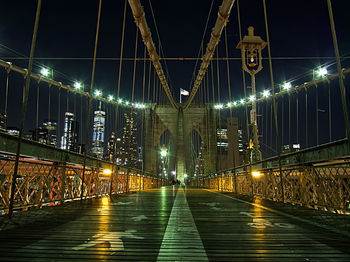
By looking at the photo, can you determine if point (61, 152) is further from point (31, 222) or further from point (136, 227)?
point (136, 227)

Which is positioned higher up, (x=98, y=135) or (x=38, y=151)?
(x=98, y=135)

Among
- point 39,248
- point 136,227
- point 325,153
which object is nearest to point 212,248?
point 136,227

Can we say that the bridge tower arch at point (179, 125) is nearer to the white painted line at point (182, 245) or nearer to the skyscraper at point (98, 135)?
the white painted line at point (182, 245)

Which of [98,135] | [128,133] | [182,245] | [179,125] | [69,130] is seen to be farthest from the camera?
[98,135]

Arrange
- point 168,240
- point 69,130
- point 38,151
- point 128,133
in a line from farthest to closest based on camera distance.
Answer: point 69,130
point 128,133
point 38,151
point 168,240

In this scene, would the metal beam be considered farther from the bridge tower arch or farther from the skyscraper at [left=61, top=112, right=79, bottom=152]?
the bridge tower arch

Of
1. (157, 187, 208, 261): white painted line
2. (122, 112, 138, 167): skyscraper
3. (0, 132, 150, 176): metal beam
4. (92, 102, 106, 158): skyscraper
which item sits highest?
(92, 102, 106, 158): skyscraper

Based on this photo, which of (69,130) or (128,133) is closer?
(128,133)

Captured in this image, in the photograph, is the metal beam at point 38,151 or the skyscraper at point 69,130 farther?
the skyscraper at point 69,130

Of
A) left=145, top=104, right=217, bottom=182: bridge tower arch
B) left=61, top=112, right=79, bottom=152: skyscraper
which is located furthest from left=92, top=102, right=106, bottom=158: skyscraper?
left=145, top=104, right=217, bottom=182: bridge tower arch

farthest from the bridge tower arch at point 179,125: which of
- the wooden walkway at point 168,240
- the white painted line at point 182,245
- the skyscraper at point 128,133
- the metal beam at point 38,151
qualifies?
the white painted line at point 182,245

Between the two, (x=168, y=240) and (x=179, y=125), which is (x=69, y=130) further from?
(x=168, y=240)

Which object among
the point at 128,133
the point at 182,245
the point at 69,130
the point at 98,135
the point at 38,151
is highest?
the point at 98,135

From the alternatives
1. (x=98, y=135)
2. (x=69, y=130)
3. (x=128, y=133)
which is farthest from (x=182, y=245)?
(x=98, y=135)
